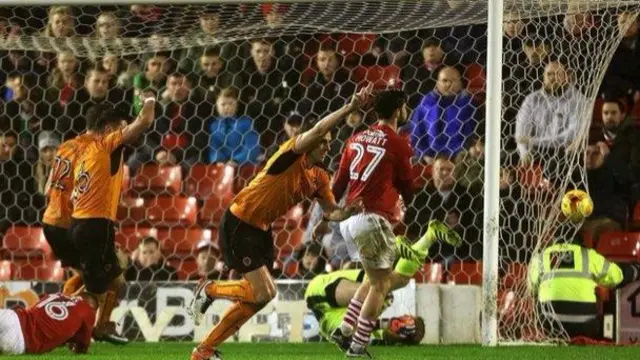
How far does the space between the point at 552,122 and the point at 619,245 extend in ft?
5.51

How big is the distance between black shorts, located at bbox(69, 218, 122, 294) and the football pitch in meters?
0.48

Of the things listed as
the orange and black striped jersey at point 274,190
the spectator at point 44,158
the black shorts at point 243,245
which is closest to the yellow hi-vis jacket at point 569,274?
the orange and black striped jersey at point 274,190

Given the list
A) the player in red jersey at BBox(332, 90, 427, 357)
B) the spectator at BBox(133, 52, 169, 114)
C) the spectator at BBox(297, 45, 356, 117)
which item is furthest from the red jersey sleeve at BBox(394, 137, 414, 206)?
the spectator at BBox(133, 52, 169, 114)

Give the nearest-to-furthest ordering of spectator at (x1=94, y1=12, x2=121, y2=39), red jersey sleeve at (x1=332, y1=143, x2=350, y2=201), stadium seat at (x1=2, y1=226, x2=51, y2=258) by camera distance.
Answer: red jersey sleeve at (x1=332, y1=143, x2=350, y2=201), spectator at (x1=94, y1=12, x2=121, y2=39), stadium seat at (x1=2, y1=226, x2=51, y2=258)

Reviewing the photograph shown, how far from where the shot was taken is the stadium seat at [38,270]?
529 inches

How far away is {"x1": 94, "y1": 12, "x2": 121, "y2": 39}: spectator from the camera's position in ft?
41.6

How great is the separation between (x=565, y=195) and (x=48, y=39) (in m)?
4.26

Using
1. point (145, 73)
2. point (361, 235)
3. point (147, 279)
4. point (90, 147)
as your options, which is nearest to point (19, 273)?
point (147, 279)

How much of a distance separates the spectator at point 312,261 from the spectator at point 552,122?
2136 mm

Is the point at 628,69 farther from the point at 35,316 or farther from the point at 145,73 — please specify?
the point at 35,316

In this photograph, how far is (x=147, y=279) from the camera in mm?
13164

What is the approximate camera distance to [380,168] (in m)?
9.41

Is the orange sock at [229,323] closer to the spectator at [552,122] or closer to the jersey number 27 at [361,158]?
the jersey number 27 at [361,158]

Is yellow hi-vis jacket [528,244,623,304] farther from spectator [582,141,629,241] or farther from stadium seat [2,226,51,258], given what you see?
stadium seat [2,226,51,258]
